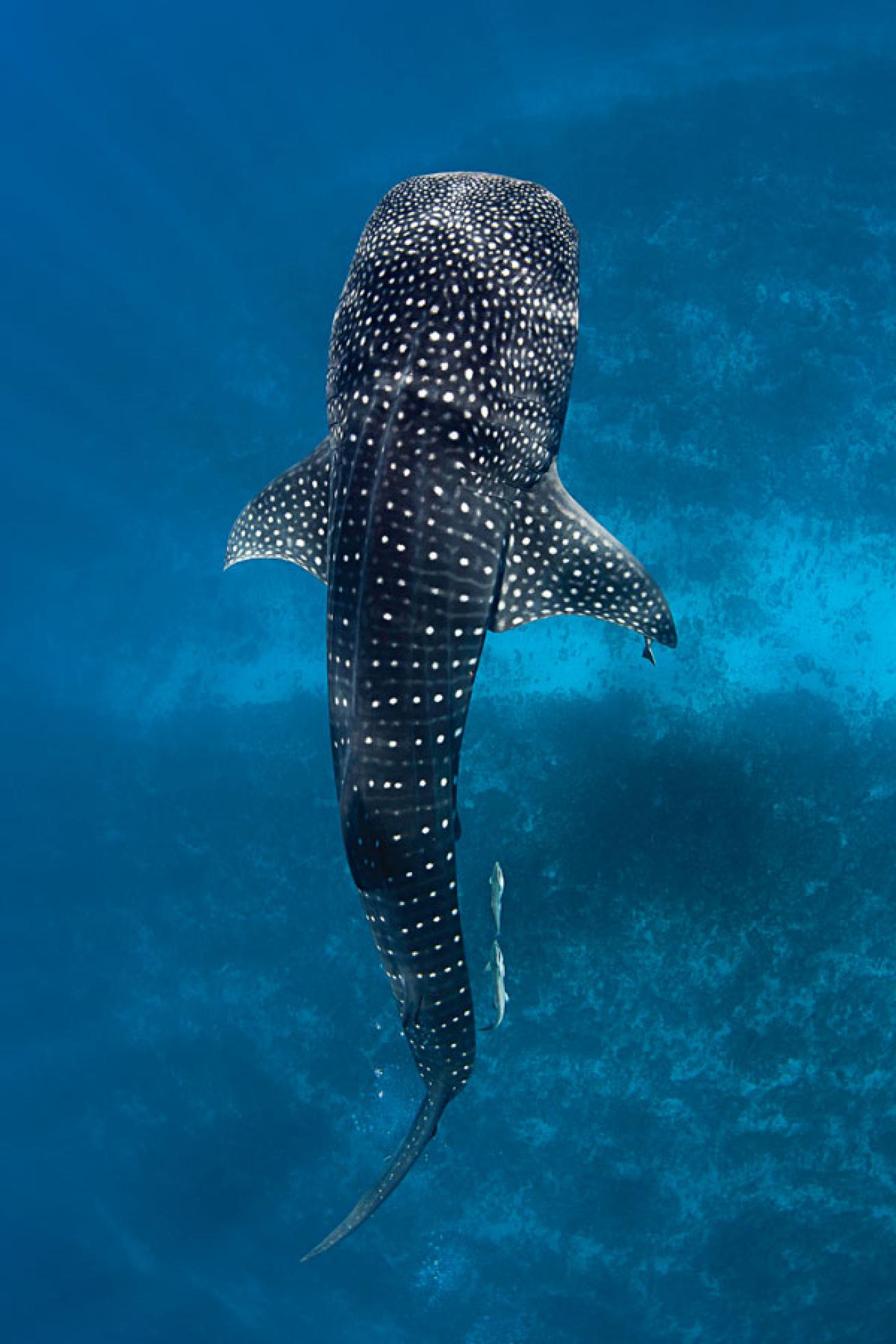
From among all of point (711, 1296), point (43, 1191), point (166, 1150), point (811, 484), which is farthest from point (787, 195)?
point (43, 1191)

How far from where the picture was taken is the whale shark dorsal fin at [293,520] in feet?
14.4

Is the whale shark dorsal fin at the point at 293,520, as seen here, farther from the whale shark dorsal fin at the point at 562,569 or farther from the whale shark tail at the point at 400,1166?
the whale shark tail at the point at 400,1166

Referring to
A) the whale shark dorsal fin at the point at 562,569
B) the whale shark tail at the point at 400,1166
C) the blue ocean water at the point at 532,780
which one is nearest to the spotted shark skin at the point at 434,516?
the whale shark dorsal fin at the point at 562,569

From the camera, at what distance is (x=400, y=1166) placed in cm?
495

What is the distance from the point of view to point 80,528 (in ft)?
44.9

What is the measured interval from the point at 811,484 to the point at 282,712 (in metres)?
6.97

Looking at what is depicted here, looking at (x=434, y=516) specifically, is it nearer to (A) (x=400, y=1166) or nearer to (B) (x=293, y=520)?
(B) (x=293, y=520)

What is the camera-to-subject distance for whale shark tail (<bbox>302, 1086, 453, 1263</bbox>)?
15.9 feet

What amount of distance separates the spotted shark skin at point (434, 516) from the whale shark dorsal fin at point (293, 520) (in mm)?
18

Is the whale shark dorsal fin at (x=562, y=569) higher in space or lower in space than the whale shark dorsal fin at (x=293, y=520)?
higher

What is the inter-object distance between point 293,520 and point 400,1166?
3519 millimetres

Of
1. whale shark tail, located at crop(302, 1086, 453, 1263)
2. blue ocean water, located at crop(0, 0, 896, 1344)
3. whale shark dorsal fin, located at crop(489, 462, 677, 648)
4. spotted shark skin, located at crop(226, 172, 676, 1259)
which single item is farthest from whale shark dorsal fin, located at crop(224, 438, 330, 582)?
blue ocean water, located at crop(0, 0, 896, 1344)

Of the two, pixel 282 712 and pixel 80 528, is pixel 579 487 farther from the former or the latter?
pixel 80 528

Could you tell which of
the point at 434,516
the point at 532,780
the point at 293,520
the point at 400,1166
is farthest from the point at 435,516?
the point at 532,780
